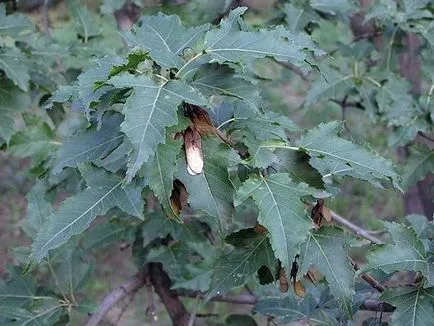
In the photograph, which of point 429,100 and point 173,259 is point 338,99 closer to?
point 429,100

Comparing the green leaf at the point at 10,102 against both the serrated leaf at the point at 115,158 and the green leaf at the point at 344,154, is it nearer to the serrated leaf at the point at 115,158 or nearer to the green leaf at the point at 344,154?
the serrated leaf at the point at 115,158

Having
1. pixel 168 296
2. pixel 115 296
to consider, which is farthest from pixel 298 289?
pixel 168 296

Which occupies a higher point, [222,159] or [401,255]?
[222,159]

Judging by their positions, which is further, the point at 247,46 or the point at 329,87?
the point at 329,87

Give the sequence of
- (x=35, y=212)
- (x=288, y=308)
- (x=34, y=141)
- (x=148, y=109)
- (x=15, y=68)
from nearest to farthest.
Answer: (x=148, y=109)
(x=288, y=308)
(x=15, y=68)
(x=35, y=212)
(x=34, y=141)

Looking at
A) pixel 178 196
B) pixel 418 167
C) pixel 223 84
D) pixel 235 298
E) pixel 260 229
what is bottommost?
pixel 235 298

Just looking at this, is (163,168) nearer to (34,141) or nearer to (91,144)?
(91,144)

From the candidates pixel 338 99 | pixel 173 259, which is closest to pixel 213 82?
pixel 173 259
